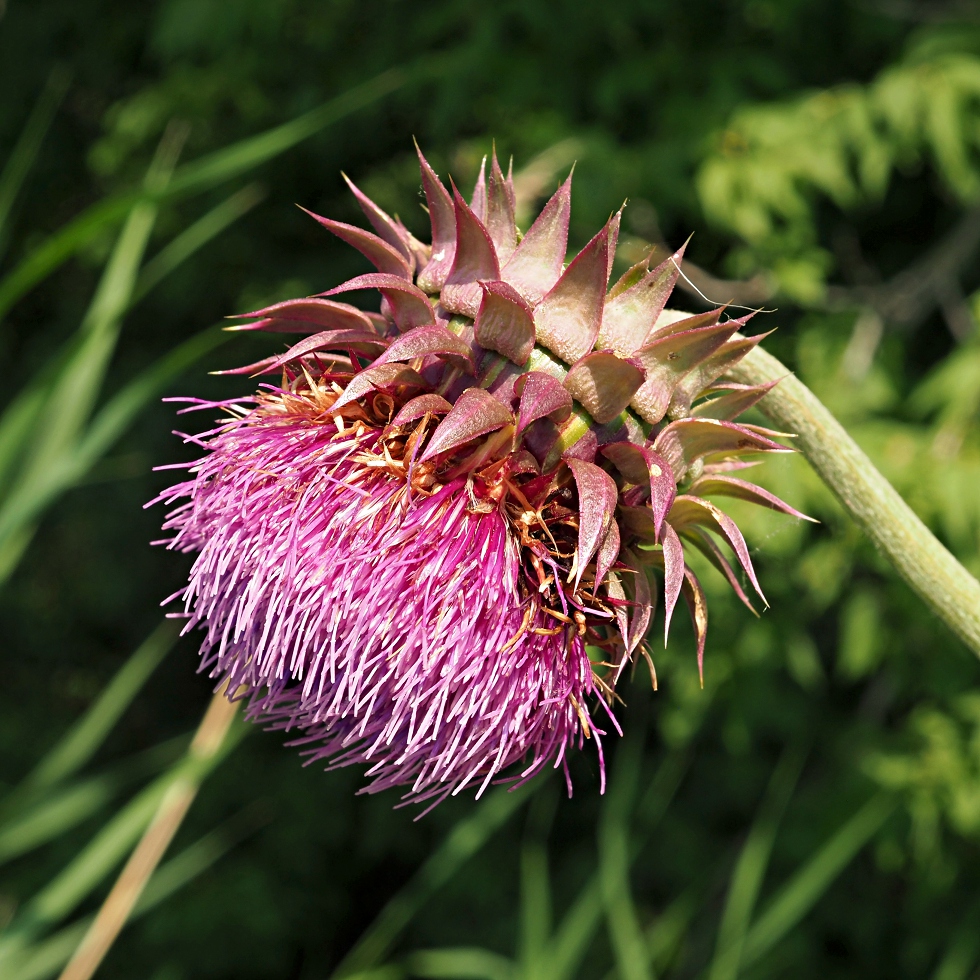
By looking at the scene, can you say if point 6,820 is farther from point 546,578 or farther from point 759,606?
point 759,606

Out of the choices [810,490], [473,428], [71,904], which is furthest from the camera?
[810,490]

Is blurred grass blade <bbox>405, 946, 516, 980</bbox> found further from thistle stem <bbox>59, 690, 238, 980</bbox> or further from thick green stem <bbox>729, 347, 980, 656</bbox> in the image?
thick green stem <bbox>729, 347, 980, 656</bbox>

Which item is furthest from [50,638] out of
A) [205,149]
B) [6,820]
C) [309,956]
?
[6,820]

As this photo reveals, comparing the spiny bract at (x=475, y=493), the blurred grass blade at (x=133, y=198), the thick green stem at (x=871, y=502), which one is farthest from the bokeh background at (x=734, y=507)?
the thick green stem at (x=871, y=502)

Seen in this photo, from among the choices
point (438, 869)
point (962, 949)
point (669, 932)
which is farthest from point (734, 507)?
point (962, 949)

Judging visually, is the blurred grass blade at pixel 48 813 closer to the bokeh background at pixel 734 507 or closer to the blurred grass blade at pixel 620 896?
the bokeh background at pixel 734 507

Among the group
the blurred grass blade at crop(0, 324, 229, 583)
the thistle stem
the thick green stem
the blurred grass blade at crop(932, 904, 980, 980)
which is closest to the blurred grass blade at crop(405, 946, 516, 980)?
the thistle stem
